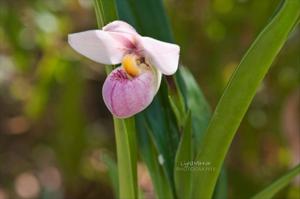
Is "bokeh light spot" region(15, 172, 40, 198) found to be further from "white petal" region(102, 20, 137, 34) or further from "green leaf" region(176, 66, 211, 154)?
"white petal" region(102, 20, 137, 34)

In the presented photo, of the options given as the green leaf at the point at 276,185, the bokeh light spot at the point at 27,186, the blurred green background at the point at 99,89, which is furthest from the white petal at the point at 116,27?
the bokeh light spot at the point at 27,186

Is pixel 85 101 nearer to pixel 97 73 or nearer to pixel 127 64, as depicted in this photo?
pixel 97 73

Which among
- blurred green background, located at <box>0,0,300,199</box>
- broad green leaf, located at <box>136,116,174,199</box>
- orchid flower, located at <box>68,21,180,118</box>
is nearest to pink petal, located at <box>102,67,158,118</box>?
orchid flower, located at <box>68,21,180,118</box>

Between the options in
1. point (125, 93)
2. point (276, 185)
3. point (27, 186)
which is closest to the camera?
point (125, 93)

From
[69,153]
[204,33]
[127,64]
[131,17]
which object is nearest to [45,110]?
[69,153]

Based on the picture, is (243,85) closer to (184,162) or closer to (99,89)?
(184,162)

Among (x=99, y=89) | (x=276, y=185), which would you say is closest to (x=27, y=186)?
(x=99, y=89)
